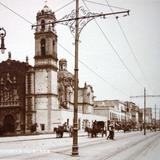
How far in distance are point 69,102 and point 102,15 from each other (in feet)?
233

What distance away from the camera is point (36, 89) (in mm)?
70500

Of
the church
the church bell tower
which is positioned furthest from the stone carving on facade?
the church bell tower

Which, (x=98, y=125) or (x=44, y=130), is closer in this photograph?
(x=98, y=125)

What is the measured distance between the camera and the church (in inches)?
2702

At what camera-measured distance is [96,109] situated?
11450cm

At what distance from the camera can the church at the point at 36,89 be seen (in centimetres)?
6862

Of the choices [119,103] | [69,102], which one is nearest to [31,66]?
[69,102]

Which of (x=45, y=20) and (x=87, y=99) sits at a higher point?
(x=45, y=20)

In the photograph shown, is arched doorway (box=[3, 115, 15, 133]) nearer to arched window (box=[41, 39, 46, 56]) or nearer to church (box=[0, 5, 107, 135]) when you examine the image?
church (box=[0, 5, 107, 135])

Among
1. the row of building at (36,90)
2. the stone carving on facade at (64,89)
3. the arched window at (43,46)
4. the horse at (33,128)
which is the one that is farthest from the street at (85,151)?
the stone carving on facade at (64,89)

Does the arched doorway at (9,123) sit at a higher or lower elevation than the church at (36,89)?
lower

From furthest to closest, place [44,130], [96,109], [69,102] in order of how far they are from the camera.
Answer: [96,109] → [69,102] → [44,130]

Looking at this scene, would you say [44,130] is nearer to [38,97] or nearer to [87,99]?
[38,97]

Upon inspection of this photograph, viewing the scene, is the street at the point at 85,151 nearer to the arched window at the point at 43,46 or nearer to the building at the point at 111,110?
the arched window at the point at 43,46
